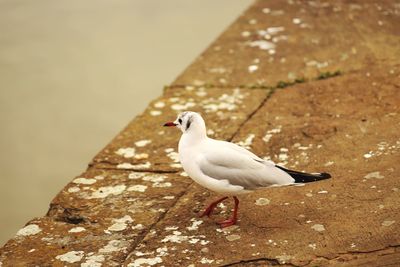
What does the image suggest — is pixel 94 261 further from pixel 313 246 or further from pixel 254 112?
pixel 254 112

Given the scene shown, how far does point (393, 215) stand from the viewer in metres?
2.66

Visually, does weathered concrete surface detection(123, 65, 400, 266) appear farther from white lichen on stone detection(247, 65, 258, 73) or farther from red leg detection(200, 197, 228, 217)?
white lichen on stone detection(247, 65, 258, 73)

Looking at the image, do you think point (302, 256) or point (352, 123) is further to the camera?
point (352, 123)

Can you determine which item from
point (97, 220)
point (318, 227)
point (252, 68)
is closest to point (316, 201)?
point (318, 227)

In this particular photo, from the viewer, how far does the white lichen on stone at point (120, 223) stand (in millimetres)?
2803

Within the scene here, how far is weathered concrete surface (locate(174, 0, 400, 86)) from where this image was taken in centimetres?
430

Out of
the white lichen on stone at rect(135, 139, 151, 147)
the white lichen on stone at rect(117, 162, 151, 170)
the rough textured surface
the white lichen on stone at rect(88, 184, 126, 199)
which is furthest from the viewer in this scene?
the white lichen on stone at rect(135, 139, 151, 147)

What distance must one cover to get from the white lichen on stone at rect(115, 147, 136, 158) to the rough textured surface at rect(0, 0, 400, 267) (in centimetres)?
1

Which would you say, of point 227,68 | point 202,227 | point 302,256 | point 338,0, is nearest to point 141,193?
point 202,227

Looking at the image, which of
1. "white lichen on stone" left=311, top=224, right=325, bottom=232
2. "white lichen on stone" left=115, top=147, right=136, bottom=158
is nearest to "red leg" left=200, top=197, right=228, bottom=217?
"white lichen on stone" left=311, top=224, right=325, bottom=232

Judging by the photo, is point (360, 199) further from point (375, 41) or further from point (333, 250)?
point (375, 41)

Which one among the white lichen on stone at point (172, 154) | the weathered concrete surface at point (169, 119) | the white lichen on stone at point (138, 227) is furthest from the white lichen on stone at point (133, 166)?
the white lichen on stone at point (138, 227)

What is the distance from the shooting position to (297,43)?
468 cm

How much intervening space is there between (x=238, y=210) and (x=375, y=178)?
1.93ft
